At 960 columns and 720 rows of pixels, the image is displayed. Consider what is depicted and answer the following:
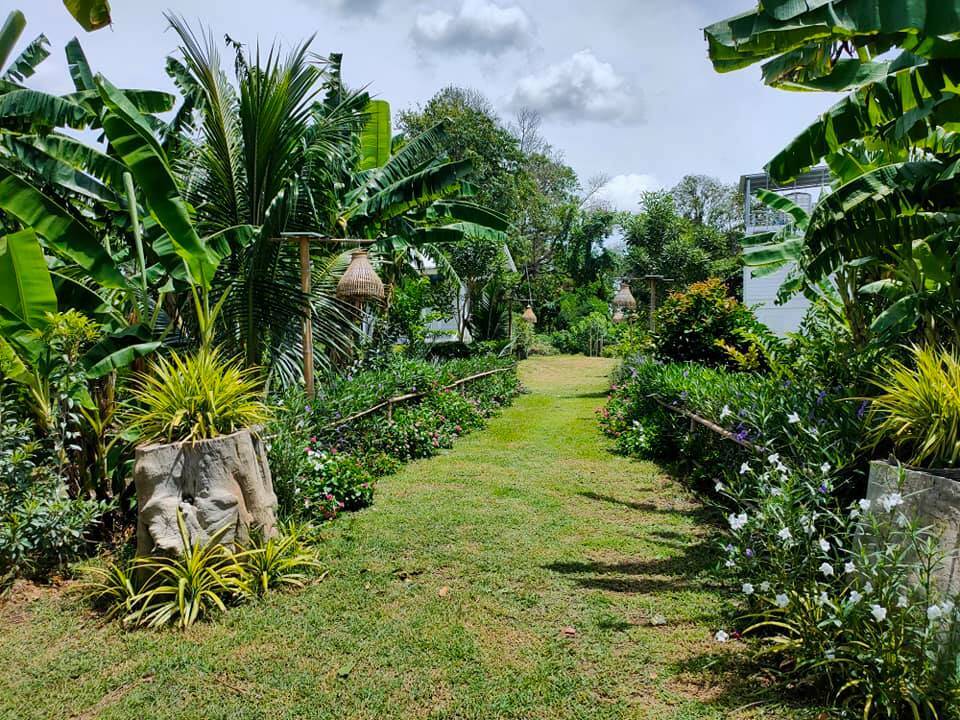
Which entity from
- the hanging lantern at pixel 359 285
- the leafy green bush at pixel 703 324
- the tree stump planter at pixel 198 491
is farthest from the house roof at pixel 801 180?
the tree stump planter at pixel 198 491

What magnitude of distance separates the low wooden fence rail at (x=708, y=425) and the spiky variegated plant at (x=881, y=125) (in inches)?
55.5

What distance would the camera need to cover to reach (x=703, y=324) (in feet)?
36.1

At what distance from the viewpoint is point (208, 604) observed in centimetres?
423

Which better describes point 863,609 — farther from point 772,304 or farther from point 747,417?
point 772,304

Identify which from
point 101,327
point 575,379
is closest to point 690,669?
point 101,327

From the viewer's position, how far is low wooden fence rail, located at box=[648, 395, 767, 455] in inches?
197

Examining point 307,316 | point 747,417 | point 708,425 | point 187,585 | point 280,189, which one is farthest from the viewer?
point 280,189

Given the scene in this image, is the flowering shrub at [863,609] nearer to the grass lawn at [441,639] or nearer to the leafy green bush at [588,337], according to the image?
the grass lawn at [441,639]

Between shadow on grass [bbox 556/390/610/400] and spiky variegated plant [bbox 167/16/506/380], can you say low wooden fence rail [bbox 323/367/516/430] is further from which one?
shadow on grass [bbox 556/390/610/400]

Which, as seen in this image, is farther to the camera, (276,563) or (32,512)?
(276,563)

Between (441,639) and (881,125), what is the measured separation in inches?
211

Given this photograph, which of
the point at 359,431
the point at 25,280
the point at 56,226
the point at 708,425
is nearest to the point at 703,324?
the point at 708,425

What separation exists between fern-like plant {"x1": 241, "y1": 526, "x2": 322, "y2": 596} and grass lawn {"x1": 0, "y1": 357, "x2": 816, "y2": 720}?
18cm

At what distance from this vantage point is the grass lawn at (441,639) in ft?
10.5
